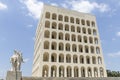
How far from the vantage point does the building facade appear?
127 feet

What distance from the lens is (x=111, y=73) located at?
56.0 m

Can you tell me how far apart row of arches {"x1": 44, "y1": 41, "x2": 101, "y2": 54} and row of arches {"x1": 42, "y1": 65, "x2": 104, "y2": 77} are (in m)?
4.75

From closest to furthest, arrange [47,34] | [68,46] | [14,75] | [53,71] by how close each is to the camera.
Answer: [14,75] → [53,71] → [68,46] → [47,34]

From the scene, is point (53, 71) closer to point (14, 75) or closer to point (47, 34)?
point (47, 34)

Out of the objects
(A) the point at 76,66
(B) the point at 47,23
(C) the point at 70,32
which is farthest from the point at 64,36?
(A) the point at 76,66

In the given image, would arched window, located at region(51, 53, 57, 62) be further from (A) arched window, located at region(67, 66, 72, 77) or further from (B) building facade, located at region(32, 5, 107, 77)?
(A) arched window, located at region(67, 66, 72, 77)

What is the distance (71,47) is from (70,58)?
2.97m

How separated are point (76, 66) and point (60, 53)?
17.7ft

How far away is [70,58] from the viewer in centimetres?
4066

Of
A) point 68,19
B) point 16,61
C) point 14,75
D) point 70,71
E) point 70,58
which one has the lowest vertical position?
point 70,71

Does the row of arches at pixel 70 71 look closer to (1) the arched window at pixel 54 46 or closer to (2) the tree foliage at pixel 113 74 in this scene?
(1) the arched window at pixel 54 46

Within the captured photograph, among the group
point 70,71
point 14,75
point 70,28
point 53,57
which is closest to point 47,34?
point 53,57

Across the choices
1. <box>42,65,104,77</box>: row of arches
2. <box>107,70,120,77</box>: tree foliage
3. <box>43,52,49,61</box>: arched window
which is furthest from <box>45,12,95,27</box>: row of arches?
<box>107,70,120,77</box>: tree foliage

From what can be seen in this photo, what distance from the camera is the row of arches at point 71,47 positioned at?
40287 millimetres
